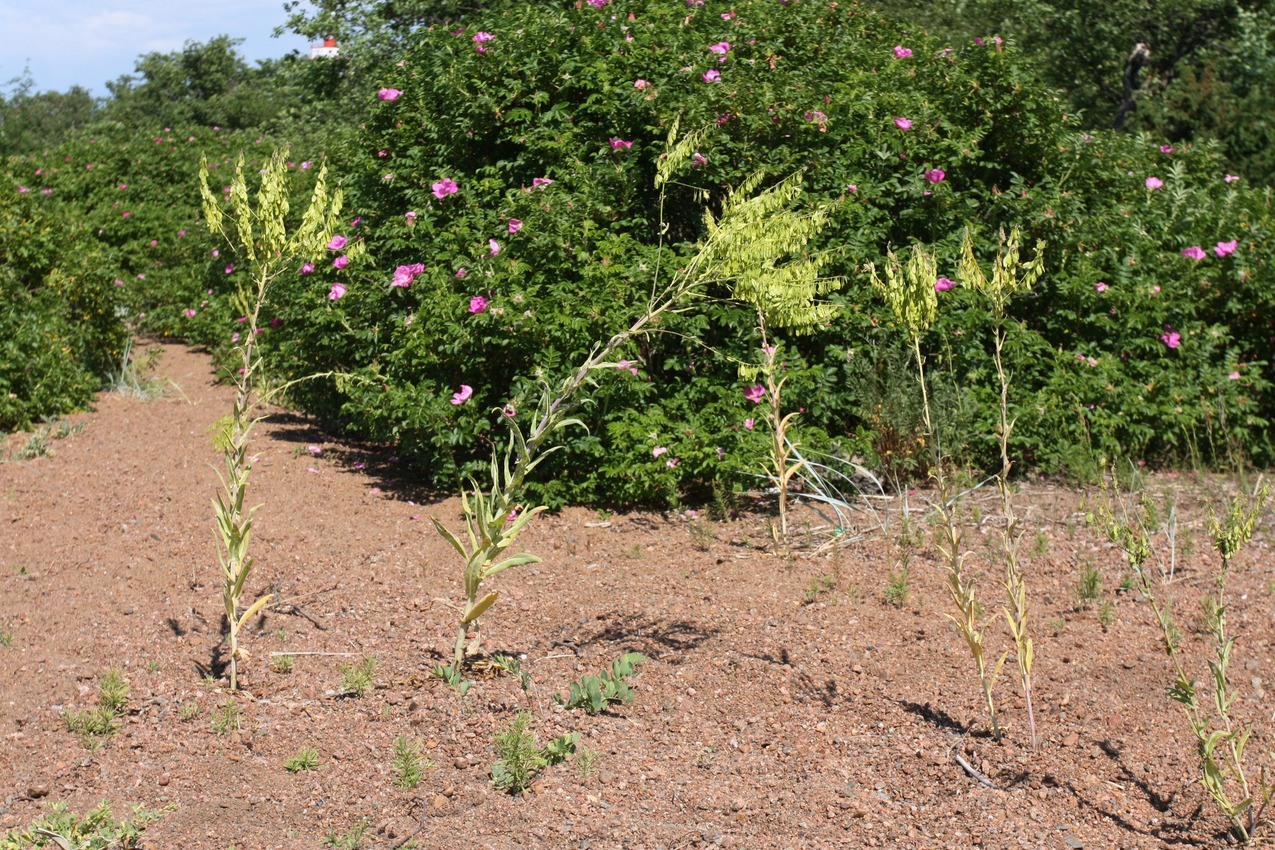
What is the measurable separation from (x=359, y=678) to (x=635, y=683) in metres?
0.82

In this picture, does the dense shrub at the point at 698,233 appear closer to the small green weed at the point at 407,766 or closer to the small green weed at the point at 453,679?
the small green weed at the point at 453,679

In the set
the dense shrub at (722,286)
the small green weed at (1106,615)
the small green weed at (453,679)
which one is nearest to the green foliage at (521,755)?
the small green weed at (453,679)

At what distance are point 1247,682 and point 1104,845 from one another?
3.49 feet

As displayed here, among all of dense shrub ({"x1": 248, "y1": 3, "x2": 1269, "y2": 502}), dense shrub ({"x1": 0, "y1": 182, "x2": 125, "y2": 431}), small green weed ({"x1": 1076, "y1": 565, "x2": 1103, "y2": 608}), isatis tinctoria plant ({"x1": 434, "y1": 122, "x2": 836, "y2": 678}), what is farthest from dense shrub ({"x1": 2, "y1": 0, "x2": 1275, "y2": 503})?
dense shrub ({"x1": 0, "y1": 182, "x2": 125, "y2": 431})

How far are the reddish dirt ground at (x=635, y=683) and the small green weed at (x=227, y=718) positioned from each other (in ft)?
0.07

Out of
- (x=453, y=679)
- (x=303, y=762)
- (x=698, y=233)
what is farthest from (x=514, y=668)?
(x=698, y=233)

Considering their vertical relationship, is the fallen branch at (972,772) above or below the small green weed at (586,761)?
below

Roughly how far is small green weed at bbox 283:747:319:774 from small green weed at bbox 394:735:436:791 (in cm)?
21

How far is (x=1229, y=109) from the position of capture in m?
12.7

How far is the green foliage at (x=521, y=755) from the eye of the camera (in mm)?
2896

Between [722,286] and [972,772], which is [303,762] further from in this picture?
[722,286]

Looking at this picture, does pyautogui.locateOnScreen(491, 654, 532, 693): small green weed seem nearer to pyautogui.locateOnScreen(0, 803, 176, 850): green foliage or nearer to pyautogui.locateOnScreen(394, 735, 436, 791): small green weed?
pyautogui.locateOnScreen(394, 735, 436, 791): small green weed

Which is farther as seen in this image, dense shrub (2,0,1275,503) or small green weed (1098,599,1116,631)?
dense shrub (2,0,1275,503)

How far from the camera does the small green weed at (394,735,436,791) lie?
9.56ft
